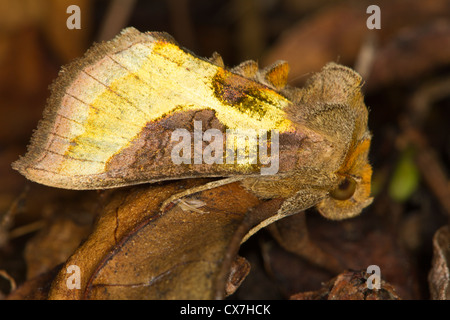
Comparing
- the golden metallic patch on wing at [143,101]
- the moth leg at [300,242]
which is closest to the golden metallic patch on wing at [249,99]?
the golden metallic patch on wing at [143,101]

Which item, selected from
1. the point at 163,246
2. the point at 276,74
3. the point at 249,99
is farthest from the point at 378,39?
the point at 163,246

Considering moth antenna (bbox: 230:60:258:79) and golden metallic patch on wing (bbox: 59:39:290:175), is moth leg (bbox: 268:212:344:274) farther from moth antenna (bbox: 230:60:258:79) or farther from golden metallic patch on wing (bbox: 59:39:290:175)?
moth antenna (bbox: 230:60:258:79)

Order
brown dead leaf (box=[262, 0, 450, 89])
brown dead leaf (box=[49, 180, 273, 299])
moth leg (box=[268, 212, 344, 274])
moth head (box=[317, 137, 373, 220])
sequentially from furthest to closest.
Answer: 1. brown dead leaf (box=[262, 0, 450, 89])
2. moth leg (box=[268, 212, 344, 274])
3. moth head (box=[317, 137, 373, 220])
4. brown dead leaf (box=[49, 180, 273, 299])

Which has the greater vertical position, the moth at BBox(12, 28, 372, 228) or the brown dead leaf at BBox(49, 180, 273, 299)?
the moth at BBox(12, 28, 372, 228)

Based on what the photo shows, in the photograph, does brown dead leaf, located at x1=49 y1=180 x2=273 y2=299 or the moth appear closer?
brown dead leaf, located at x1=49 y1=180 x2=273 y2=299

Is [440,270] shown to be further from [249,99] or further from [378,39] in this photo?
[378,39]

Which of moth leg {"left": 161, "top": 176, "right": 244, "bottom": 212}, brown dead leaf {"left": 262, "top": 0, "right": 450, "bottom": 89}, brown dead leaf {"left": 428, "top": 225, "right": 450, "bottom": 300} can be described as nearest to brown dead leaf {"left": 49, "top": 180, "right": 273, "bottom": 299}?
moth leg {"left": 161, "top": 176, "right": 244, "bottom": 212}

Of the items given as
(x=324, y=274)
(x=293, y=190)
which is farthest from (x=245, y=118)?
(x=324, y=274)
